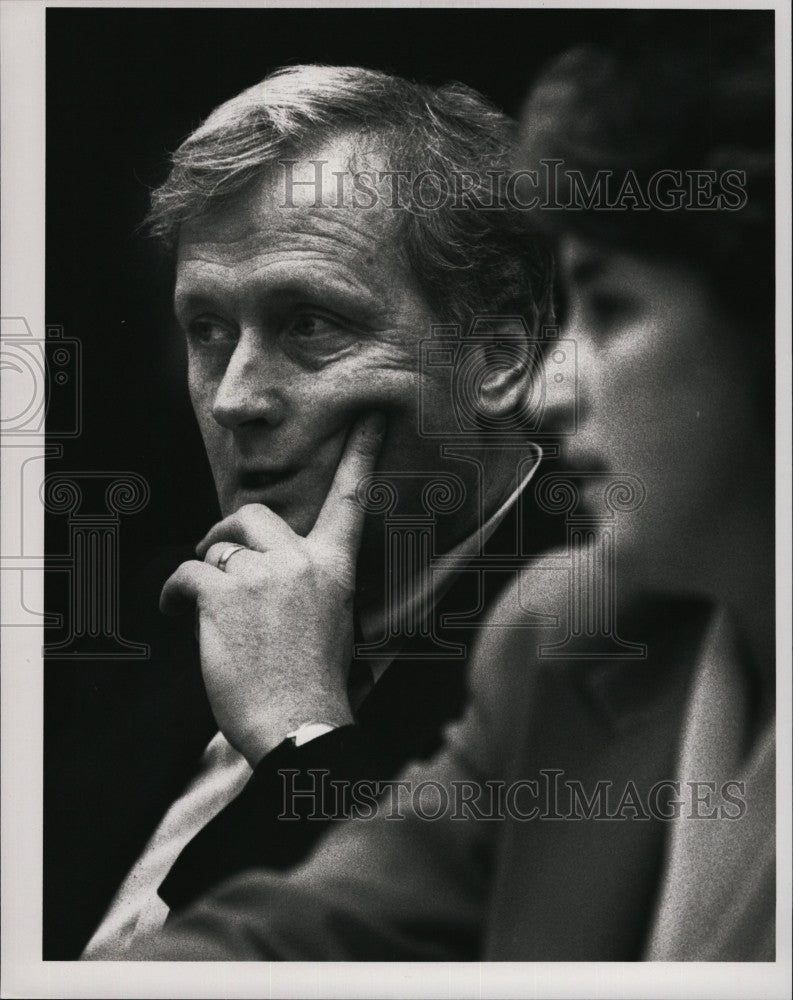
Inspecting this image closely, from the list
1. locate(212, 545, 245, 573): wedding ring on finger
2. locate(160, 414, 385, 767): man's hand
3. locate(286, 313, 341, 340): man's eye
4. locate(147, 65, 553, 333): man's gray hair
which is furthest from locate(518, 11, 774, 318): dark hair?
locate(212, 545, 245, 573): wedding ring on finger

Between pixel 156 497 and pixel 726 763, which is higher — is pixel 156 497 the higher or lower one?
the higher one

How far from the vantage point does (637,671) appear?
11.4ft

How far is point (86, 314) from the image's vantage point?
3.55m

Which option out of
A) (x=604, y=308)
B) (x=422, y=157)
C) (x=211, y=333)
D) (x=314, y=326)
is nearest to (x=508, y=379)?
(x=604, y=308)

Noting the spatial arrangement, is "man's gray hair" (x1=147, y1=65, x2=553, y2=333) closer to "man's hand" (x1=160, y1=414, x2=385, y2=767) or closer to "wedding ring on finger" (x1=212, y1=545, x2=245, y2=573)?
"man's hand" (x1=160, y1=414, x2=385, y2=767)

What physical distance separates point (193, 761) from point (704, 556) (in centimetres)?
165

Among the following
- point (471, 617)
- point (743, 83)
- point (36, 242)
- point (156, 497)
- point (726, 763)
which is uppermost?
point (743, 83)

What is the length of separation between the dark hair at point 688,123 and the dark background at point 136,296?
0.14 metres

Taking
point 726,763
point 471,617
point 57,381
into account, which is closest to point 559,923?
point 726,763

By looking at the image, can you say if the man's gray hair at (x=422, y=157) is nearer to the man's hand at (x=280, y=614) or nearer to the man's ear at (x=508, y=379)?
the man's ear at (x=508, y=379)

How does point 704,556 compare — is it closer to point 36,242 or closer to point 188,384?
point 188,384

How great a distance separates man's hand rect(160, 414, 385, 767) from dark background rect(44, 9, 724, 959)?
12cm

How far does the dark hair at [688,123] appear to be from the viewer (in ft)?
11.6

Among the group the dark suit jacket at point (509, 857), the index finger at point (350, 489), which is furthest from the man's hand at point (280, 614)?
the dark suit jacket at point (509, 857)
